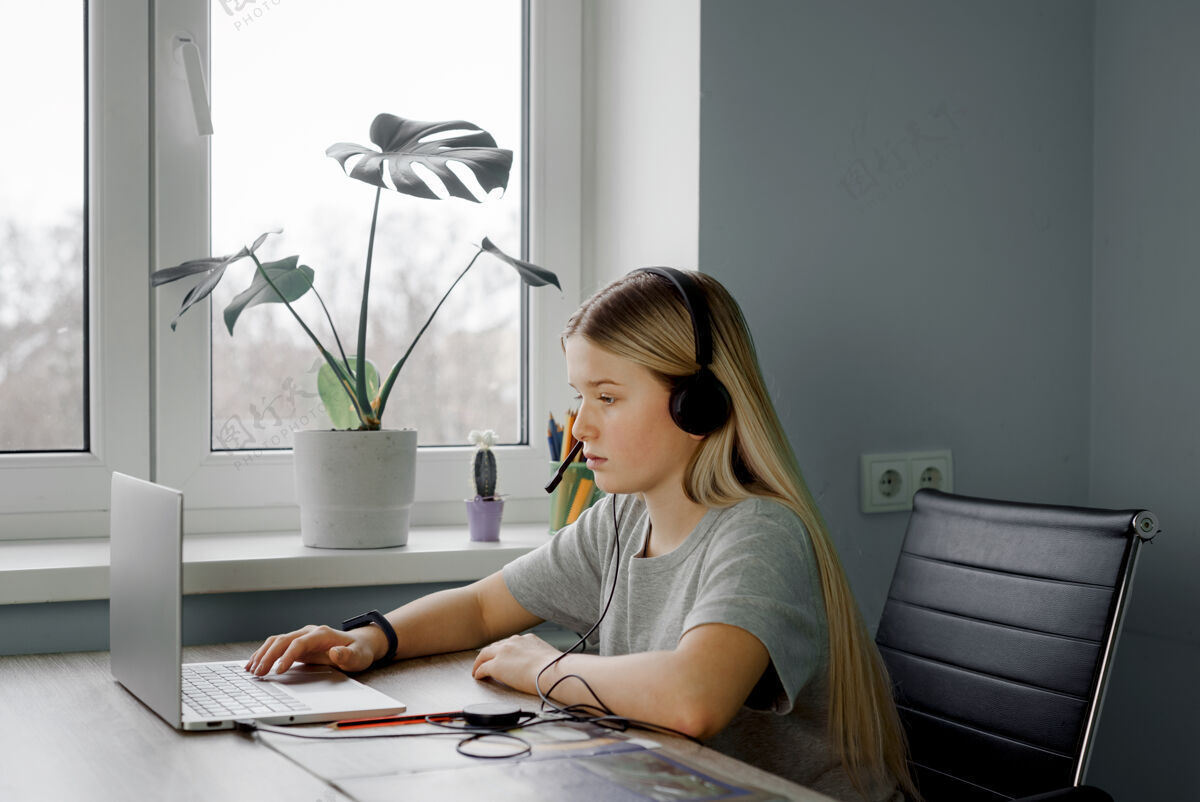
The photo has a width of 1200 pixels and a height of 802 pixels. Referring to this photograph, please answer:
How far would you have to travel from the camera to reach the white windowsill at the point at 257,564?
1376 millimetres

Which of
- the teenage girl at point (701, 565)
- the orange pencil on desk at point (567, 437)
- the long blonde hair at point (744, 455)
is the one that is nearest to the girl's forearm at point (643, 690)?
the teenage girl at point (701, 565)

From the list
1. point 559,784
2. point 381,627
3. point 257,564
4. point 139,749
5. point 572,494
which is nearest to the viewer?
point 559,784

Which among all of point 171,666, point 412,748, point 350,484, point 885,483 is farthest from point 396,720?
point 885,483

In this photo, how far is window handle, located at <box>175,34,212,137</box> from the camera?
5.32 feet

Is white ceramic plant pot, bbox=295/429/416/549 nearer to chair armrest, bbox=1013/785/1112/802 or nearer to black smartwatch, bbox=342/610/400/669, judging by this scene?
black smartwatch, bbox=342/610/400/669

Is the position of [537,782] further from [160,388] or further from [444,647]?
[160,388]

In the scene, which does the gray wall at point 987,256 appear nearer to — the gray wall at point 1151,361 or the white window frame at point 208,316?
the gray wall at point 1151,361

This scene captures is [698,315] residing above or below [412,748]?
above

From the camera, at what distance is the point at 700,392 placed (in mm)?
1195

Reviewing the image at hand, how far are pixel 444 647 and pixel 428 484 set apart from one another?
0.49 metres

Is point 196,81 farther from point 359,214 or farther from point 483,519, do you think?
point 483,519

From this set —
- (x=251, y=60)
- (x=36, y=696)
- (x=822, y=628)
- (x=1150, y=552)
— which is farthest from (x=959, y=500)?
(x=251, y=60)

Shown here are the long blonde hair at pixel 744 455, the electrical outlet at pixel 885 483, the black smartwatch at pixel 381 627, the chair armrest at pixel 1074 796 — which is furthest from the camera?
the electrical outlet at pixel 885 483

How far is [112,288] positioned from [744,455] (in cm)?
94
